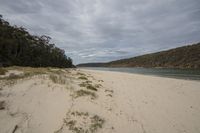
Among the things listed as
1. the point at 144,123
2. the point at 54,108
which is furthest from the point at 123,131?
the point at 54,108

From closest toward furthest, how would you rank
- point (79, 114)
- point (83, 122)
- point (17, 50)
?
point (83, 122) < point (79, 114) < point (17, 50)

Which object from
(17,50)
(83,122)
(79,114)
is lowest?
(83,122)

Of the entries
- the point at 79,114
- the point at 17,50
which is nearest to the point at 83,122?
the point at 79,114

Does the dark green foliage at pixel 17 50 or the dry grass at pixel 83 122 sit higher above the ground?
the dark green foliage at pixel 17 50

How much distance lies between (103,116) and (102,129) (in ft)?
3.97

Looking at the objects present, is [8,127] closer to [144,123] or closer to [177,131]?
[144,123]

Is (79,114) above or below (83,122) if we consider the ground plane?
above

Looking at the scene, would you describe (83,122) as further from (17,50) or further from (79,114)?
(17,50)

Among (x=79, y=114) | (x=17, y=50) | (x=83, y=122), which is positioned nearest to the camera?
(x=83, y=122)

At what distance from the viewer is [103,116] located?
7.79 metres

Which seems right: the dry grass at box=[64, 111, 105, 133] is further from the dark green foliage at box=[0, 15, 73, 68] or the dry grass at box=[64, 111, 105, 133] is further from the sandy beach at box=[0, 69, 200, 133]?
the dark green foliage at box=[0, 15, 73, 68]

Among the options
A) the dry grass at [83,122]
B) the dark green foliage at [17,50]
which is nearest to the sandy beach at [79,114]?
the dry grass at [83,122]

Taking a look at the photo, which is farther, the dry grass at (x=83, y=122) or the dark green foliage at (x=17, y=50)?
the dark green foliage at (x=17, y=50)

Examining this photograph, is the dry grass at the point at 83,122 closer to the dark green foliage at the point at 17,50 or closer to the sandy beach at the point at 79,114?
the sandy beach at the point at 79,114
